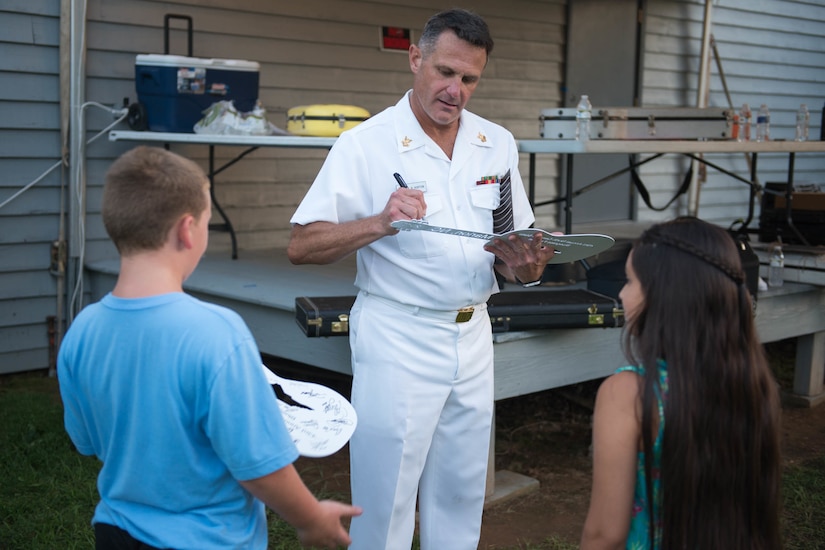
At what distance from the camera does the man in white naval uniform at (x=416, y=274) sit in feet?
8.11

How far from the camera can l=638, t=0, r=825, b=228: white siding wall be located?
9.20m

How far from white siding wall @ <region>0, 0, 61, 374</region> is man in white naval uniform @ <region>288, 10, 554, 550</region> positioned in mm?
3211

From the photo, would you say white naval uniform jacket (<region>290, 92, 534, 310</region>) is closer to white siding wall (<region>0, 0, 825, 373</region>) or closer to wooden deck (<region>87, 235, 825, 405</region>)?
wooden deck (<region>87, 235, 825, 405</region>)

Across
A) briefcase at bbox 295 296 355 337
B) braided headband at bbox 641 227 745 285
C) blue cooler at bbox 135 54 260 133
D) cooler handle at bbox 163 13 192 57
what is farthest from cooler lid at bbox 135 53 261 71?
braided headband at bbox 641 227 745 285

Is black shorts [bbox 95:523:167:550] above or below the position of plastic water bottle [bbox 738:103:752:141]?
below

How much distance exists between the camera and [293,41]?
6250mm

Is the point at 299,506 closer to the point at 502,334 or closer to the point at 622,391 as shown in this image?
the point at 622,391

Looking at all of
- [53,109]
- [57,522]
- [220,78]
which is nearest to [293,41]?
[220,78]

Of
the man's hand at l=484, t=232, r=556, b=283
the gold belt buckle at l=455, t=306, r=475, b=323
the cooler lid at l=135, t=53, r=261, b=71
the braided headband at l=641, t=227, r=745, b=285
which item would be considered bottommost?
the gold belt buckle at l=455, t=306, r=475, b=323

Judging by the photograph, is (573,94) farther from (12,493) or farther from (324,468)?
(12,493)

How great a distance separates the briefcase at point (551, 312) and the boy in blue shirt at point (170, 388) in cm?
224

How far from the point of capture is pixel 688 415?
1590 mm

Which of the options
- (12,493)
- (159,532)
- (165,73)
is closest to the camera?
(159,532)

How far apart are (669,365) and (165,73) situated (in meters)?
4.15
